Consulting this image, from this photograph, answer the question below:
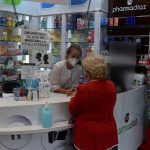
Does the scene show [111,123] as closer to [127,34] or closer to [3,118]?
[3,118]

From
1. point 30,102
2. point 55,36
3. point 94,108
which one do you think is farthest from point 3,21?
point 94,108

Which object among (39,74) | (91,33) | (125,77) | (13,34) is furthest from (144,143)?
(13,34)

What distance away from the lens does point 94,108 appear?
2.40 meters

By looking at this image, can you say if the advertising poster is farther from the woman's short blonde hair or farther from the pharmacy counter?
the woman's short blonde hair

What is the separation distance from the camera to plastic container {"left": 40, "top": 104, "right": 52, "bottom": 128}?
253 centimetres

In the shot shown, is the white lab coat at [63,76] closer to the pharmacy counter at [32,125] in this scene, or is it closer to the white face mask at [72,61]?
the white face mask at [72,61]

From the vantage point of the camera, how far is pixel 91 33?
5.70m

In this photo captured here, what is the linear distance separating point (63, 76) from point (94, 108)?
1198 mm

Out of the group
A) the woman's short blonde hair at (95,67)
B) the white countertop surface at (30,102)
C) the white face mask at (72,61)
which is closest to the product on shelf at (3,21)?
the white face mask at (72,61)

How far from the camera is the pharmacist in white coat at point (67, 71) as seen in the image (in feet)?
11.3

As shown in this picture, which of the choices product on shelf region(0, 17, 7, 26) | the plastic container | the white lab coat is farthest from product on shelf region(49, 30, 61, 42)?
the plastic container

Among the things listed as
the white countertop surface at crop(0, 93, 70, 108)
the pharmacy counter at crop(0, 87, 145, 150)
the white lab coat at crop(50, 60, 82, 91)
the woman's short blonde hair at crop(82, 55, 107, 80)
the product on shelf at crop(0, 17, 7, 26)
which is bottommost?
the pharmacy counter at crop(0, 87, 145, 150)

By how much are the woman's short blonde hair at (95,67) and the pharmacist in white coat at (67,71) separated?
96 cm

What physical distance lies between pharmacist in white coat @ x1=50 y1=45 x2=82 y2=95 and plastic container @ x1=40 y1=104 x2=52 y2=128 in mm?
800
